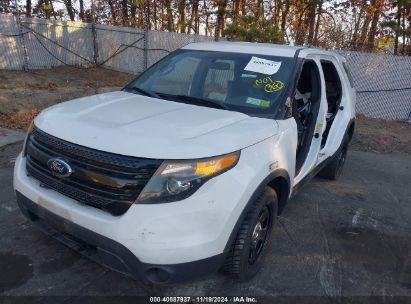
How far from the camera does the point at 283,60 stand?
3498 mm

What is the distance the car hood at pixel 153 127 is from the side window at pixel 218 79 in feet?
1.07

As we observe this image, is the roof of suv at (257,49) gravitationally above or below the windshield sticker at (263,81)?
above

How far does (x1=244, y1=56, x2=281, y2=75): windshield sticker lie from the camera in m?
3.42

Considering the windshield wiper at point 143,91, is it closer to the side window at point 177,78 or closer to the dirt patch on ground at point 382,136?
the side window at point 177,78

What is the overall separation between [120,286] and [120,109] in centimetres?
134

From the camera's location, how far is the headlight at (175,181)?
2.21 metres

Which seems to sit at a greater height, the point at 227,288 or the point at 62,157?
the point at 62,157

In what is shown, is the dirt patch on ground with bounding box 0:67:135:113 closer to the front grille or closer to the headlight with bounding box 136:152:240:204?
the front grille

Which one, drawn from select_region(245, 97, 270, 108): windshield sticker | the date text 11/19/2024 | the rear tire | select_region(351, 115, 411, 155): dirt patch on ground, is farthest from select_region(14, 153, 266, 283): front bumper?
select_region(351, 115, 411, 155): dirt patch on ground

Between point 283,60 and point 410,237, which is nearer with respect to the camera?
point 283,60

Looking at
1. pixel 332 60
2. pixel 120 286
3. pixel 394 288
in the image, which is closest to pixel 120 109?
pixel 120 286

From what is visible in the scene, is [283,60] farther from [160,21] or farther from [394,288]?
[160,21]

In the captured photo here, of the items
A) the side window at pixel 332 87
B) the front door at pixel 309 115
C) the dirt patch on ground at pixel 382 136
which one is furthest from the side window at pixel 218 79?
the dirt patch on ground at pixel 382 136


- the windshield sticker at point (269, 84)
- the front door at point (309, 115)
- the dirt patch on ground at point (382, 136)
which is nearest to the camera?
the windshield sticker at point (269, 84)
